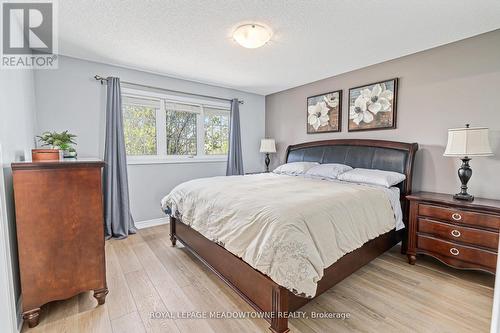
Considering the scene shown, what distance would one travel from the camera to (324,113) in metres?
3.96

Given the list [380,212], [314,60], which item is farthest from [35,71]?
[380,212]

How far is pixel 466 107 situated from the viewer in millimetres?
2545

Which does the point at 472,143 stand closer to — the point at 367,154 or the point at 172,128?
the point at 367,154

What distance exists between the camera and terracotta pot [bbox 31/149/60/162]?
1840mm

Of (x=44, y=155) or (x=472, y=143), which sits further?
(x=472, y=143)

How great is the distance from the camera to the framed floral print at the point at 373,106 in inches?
123

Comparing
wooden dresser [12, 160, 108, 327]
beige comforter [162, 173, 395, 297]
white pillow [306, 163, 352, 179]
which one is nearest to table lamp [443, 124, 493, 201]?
beige comforter [162, 173, 395, 297]

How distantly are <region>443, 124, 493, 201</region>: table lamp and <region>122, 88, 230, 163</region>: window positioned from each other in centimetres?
342

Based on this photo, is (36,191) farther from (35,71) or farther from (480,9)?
(480,9)

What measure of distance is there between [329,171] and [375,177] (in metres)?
0.63

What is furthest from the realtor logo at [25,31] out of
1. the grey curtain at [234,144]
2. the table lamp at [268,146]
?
the table lamp at [268,146]

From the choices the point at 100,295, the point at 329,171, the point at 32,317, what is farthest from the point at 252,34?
the point at 32,317

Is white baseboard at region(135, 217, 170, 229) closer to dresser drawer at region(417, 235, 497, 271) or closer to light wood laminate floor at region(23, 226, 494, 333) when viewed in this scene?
light wood laminate floor at region(23, 226, 494, 333)

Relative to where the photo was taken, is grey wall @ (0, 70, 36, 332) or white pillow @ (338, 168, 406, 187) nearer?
grey wall @ (0, 70, 36, 332)
